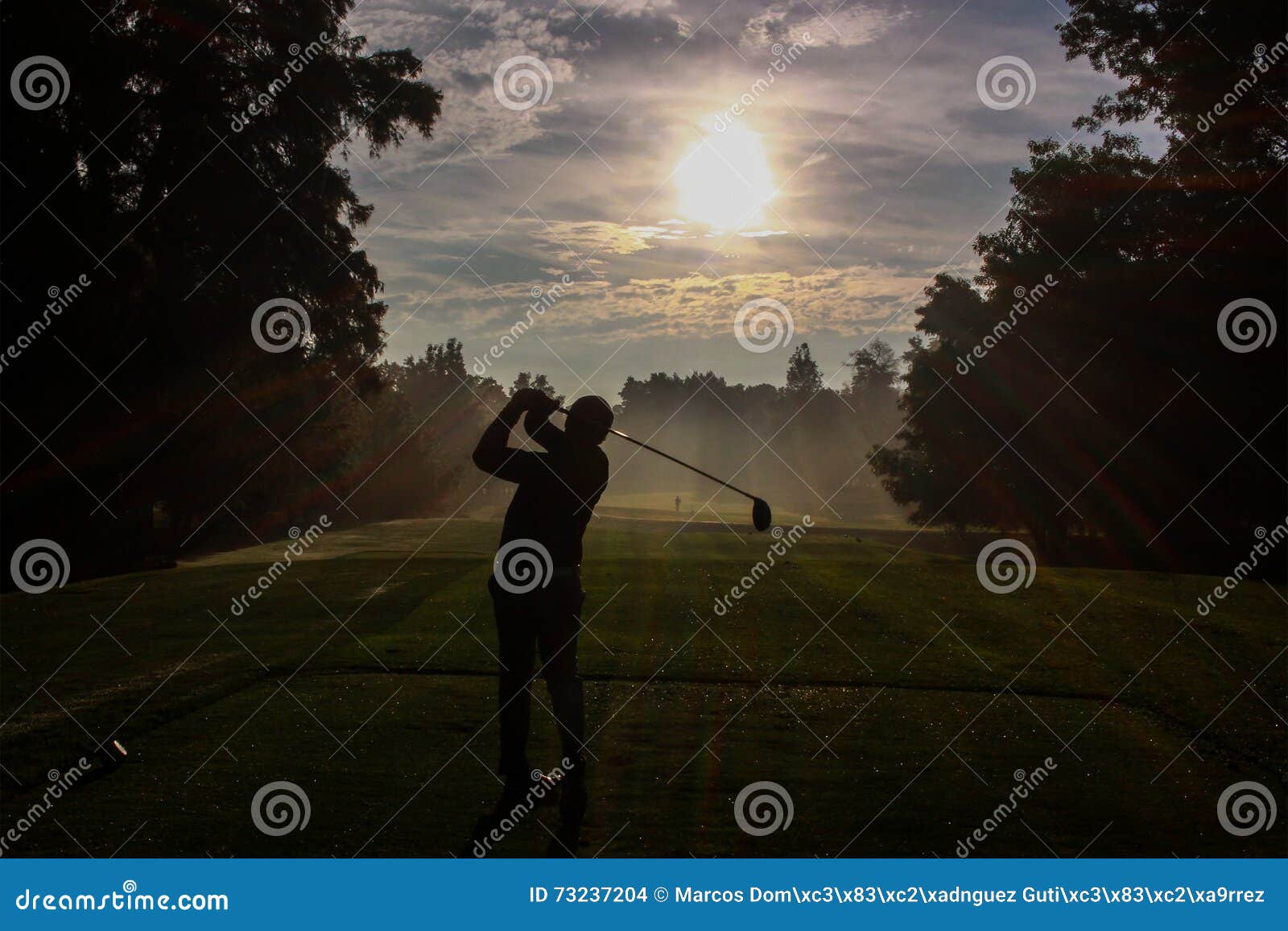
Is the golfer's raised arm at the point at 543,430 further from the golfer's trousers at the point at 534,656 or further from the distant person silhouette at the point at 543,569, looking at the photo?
the golfer's trousers at the point at 534,656

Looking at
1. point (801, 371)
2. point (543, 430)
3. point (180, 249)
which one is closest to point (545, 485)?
point (543, 430)

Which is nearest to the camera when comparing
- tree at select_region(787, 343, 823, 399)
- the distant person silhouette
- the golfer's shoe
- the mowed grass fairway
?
the golfer's shoe

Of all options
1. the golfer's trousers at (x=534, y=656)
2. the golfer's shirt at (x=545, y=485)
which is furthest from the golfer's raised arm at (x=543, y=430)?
the golfer's trousers at (x=534, y=656)

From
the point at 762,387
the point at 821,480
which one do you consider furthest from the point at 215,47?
the point at 762,387

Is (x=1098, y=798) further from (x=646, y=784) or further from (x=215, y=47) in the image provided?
(x=215, y=47)

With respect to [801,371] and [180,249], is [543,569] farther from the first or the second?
[801,371]

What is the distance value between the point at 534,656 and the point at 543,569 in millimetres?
586

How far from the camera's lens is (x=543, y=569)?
6.77m

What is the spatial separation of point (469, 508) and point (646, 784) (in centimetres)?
10574

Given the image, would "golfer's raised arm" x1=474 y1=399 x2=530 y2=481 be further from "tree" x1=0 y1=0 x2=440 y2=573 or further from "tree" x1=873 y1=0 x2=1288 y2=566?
"tree" x1=873 y1=0 x2=1288 y2=566

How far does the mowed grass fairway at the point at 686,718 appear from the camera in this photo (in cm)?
605

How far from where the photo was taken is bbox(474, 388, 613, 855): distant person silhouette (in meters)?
6.57

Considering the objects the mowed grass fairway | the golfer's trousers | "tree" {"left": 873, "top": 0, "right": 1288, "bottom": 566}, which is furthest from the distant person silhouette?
"tree" {"left": 873, "top": 0, "right": 1288, "bottom": 566}

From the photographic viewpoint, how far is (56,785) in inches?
271
